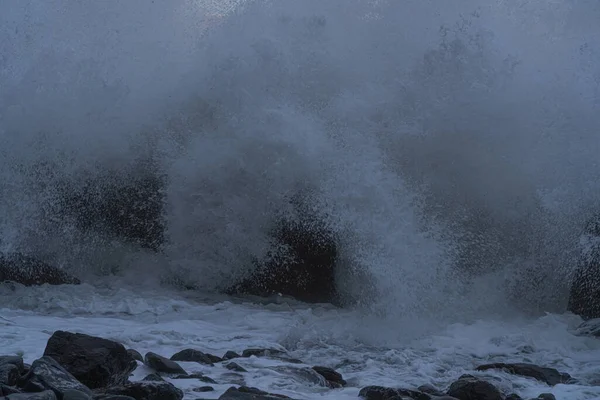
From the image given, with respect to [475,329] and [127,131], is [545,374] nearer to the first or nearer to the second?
[475,329]

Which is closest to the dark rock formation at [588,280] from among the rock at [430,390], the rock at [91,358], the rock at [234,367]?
the rock at [430,390]

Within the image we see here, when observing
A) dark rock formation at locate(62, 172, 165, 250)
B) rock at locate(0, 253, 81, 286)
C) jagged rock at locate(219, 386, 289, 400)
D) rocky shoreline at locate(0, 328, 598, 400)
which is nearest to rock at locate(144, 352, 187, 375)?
rocky shoreline at locate(0, 328, 598, 400)

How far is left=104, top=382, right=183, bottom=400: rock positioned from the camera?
3340 millimetres

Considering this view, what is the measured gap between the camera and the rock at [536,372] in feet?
14.5

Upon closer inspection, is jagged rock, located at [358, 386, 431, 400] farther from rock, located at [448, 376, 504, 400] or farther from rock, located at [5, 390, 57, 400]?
rock, located at [5, 390, 57, 400]

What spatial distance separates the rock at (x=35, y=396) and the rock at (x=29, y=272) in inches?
176

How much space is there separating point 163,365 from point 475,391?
5.42ft

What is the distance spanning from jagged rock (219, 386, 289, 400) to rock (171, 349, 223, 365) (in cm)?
75

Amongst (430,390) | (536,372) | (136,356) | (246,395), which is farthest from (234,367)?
(536,372)

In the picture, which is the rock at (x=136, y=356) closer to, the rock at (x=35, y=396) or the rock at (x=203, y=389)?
the rock at (x=203, y=389)

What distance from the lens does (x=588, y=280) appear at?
6762 mm

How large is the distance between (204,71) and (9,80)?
228cm

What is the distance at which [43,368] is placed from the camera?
131 inches

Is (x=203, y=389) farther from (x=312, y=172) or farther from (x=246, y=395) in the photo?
(x=312, y=172)
